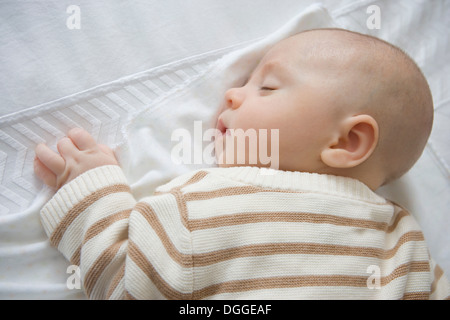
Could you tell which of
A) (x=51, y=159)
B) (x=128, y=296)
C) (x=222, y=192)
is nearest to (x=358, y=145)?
(x=222, y=192)

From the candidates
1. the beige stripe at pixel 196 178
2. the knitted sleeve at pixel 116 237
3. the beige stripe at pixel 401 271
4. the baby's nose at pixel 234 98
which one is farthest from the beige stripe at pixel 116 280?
the beige stripe at pixel 401 271

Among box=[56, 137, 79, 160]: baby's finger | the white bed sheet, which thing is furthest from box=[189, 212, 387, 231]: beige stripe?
box=[56, 137, 79, 160]: baby's finger

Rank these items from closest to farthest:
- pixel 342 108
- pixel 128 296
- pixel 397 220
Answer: pixel 128 296 → pixel 342 108 → pixel 397 220

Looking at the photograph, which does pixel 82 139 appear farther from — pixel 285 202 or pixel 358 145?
pixel 358 145

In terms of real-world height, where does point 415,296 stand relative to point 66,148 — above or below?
below

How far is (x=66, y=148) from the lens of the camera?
90cm

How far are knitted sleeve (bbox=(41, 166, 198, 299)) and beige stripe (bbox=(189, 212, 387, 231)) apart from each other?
0.05m

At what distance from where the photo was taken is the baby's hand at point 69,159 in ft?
2.91

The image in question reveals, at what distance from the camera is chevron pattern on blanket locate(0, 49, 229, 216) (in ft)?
2.93

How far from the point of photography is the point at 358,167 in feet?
3.01

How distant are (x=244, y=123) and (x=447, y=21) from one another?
2.94 feet

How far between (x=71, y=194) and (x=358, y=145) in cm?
63
